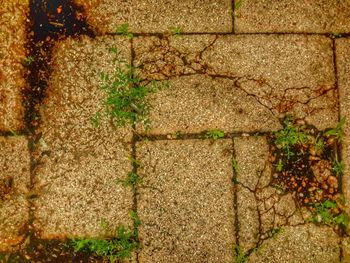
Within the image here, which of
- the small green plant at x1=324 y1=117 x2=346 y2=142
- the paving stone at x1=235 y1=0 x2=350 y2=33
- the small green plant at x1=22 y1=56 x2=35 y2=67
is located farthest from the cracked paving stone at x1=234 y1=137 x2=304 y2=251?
the small green plant at x1=22 y1=56 x2=35 y2=67

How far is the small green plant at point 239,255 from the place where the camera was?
2.48 meters

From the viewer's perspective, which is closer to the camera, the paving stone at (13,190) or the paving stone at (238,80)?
the paving stone at (13,190)

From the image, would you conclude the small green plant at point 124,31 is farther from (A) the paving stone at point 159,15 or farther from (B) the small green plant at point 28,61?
(B) the small green plant at point 28,61

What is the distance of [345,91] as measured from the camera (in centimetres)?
261

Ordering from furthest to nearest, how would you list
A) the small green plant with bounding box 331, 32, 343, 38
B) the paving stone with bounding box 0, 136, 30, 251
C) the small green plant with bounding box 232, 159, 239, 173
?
the small green plant with bounding box 331, 32, 343, 38 → the small green plant with bounding box 232, 159, 239, 173 → the paving stone with bounding box 0, 136, 30, 251

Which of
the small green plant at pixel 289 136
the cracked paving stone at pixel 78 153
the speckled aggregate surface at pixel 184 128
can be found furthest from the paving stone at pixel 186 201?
the small green plant at pixel 289 136

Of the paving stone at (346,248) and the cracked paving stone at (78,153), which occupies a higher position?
the cracked paving stone at (78,153)

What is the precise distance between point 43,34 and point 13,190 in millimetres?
1076

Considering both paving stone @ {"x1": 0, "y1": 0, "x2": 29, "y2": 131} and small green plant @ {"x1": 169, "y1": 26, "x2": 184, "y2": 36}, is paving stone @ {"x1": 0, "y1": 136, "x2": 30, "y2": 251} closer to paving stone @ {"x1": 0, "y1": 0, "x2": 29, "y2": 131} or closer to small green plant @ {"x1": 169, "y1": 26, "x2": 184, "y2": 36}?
paving stone @ {"x1": 0, "y1": 0, "x2": 29, "y2": 131}

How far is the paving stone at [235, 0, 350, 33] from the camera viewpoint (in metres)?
2.61

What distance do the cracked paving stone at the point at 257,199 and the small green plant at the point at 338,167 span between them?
36cm

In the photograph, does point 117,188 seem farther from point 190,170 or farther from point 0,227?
point 0,227

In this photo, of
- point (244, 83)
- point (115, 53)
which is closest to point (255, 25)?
point (244, 83)

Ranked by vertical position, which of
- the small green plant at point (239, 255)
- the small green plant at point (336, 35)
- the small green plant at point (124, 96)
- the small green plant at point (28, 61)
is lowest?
the small green plant at point (239, 255)
